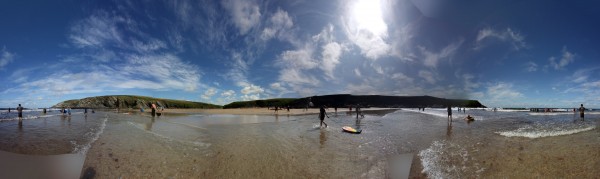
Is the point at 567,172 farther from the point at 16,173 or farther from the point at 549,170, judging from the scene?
the point at 16,173

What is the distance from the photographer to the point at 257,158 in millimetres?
9164

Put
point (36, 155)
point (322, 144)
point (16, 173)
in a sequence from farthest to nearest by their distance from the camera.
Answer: point (322, 144), point (36, 155), point (16, 173)

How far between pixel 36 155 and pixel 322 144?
11.6 meters

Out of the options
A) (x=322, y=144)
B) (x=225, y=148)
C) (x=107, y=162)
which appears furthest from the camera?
(x=322, y=144)

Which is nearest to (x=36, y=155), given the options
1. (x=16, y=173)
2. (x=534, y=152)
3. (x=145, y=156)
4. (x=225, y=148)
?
(x=16, y=173)

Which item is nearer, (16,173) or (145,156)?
(16,173)

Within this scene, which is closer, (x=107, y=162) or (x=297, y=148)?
(x=107, y=162)

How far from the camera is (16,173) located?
7.59 metres

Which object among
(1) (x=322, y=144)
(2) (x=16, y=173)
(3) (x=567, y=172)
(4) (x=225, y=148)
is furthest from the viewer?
(1) (x=322, y=144)

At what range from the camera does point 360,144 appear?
12336mm

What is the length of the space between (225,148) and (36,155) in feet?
23.2

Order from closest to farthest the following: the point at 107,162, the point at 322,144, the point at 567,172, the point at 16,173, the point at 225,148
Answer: the point at 567,172
the point at 16,173
the point at 107,162
the point at 225,148
the point at 322,144

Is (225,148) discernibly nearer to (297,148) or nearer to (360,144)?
(297,148)

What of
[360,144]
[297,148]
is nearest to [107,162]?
[297,148]
